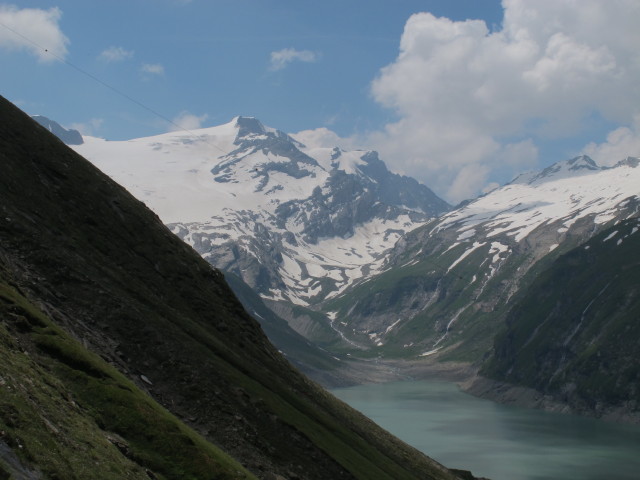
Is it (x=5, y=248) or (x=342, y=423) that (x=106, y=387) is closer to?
(x=5, y=248)

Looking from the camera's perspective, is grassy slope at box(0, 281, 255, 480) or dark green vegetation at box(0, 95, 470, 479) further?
dark green vegetation at box(0, 95, 470, 479)

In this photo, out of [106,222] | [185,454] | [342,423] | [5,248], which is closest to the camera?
[185,454]

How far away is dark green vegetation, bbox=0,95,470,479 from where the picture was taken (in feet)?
121

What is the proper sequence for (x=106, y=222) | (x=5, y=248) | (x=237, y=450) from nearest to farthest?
(x=237, y=450) → (x=5, y=248) → (x=106, y=222)

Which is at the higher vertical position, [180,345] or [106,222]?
Result: [106,222]

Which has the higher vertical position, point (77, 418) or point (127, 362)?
point (127, 362)

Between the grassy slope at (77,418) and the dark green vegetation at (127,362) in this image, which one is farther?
the dark green vegetation at (127,362)

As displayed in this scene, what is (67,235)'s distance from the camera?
74.8 m

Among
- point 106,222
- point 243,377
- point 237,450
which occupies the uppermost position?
point 106,222

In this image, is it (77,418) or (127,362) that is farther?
(127,362)

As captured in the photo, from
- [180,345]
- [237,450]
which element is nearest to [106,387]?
[237,450]

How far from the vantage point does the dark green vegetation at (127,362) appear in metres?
36.9

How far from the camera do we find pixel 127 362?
5991 centimetres

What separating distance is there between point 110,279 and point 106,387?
27496 millimetres
